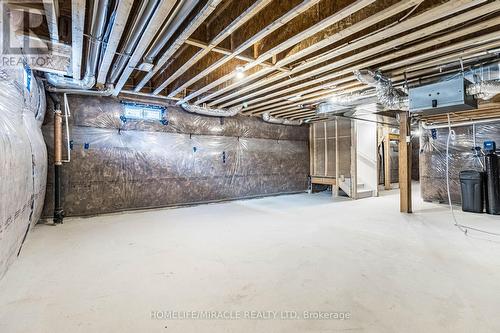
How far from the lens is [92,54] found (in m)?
2.91

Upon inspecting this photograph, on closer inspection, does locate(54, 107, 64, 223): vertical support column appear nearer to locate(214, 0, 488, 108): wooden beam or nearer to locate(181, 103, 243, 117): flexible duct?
locate(181, 103, 243, 117): flexible duct

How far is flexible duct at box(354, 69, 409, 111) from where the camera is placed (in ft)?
10.7

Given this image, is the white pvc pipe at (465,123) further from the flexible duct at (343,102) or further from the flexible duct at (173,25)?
the flexible duct at (173,25)

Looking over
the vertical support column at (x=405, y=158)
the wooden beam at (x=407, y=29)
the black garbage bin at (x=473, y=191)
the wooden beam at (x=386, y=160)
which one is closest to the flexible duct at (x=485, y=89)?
the wooden beam at (x=407, y=29)

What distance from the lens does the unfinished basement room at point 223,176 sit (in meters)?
1.71

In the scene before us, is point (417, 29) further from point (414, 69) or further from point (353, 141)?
point (353, 141)

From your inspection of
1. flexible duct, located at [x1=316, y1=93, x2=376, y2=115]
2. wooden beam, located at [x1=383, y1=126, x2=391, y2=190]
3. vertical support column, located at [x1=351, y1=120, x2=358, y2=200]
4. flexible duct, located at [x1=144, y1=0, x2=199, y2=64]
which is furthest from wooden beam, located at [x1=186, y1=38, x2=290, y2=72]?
wooden beam, located at [x1=383, y1=126, x2=391, y2=190]

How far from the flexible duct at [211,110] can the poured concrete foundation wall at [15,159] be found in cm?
260

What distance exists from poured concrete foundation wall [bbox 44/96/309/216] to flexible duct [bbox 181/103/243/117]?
225mm

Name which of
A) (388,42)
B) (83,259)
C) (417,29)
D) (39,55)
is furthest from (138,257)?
(417,29)

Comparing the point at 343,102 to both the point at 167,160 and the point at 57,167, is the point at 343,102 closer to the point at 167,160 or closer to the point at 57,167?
the point at 167,160

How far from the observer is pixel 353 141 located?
6.48 metres

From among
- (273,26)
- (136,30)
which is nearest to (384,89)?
(273,26)

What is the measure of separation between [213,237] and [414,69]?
3.40 metres
